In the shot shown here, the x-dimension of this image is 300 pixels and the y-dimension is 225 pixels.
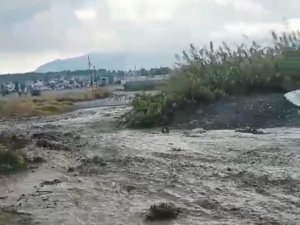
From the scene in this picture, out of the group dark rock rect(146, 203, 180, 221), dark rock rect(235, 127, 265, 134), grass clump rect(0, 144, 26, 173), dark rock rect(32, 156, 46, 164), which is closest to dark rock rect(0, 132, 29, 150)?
dark rock rect(32, 156, 46, 164)

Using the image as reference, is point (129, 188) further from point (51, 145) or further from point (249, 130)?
point (51, 145)

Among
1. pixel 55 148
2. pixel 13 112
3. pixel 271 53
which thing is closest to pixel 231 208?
pixel 55 148

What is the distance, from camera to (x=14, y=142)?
1825 cm

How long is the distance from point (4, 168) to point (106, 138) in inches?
215

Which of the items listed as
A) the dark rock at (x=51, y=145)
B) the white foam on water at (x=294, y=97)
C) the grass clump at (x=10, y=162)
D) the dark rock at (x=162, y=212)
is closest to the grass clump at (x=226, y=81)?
the white foam on water at (x=294, y=97)

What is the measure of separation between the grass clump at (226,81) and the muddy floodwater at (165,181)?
438 centimetres

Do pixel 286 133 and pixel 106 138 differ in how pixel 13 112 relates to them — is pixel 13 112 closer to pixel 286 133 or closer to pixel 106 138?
pixel 106 138

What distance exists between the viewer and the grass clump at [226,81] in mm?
20734

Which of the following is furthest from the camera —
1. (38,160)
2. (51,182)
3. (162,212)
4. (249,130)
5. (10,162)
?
(249,130)

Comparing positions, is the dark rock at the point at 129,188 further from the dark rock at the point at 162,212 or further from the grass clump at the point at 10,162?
the grass clump at the point at 10,162

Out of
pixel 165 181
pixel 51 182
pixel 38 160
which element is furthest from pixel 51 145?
pixel 165 181

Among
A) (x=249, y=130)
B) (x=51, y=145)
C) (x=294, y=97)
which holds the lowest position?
(x=51, y=145)

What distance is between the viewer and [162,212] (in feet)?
25.7

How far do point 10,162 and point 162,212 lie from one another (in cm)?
637
